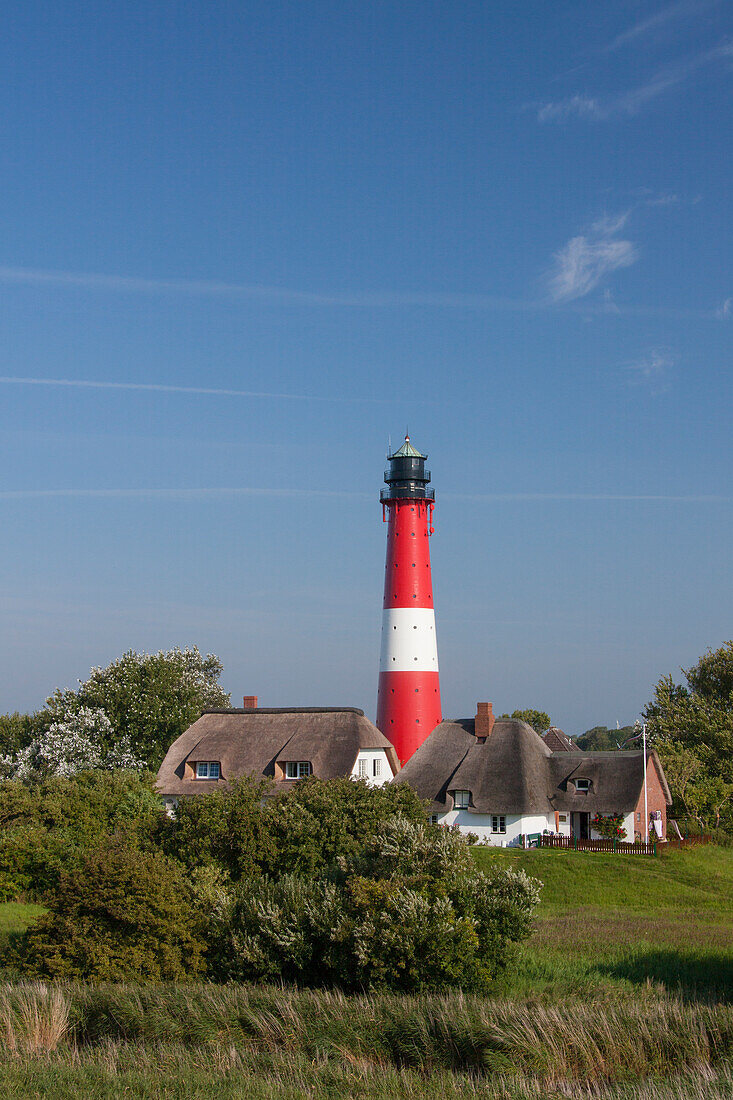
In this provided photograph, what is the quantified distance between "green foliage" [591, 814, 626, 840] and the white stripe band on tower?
11.3 m

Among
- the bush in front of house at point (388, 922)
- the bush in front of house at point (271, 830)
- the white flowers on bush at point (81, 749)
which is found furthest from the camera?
the white flowers on bush at point (81, 749)

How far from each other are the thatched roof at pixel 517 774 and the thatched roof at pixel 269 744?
10.3 ft

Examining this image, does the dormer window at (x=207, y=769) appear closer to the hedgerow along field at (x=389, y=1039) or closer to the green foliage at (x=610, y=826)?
the green foliage at (x=610, y=826)

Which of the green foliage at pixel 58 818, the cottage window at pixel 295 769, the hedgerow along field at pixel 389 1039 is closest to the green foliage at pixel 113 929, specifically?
the hedgerow along field at pixel 389 1039

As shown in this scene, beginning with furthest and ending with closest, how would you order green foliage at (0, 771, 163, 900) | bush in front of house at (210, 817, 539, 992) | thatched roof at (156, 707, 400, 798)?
thatched roof at (156, 707, 400, 798) < green foliage at (0, 771, 163, 900) < bush in front of house at (210, 817, 539, 992)

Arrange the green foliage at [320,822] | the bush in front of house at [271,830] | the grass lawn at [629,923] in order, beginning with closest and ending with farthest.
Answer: the grass lawn at [629,923] < the green foliage at [320,822] < the bush in front of house at [271,830]

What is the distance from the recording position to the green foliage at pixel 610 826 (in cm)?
4075

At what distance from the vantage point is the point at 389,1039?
15914 mm

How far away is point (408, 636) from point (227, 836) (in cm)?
2346

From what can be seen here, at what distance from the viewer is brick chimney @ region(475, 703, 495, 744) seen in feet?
151

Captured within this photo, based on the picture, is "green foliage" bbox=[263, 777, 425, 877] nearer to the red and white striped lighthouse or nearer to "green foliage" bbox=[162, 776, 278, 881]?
"green foliage" bbox=[162, 776, 278, 881]

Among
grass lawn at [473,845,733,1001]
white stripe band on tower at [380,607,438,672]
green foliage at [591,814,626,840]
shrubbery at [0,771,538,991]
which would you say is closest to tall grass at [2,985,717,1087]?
shrubbery at [0,771,538,991]

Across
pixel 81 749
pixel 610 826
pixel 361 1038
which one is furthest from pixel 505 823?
pixel 361 1038

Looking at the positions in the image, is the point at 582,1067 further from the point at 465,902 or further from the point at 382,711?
the point at 382,711
